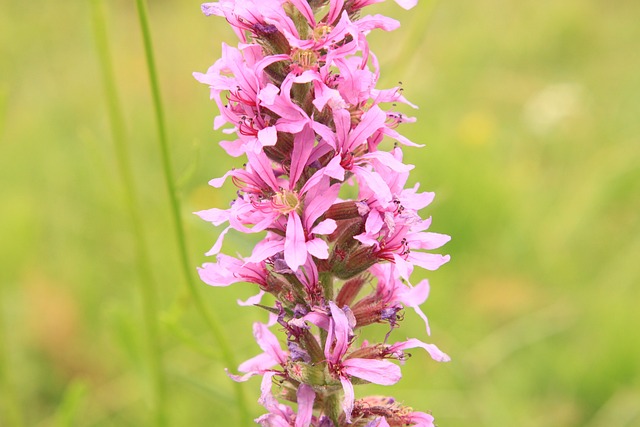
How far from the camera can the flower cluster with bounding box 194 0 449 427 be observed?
5.29ft

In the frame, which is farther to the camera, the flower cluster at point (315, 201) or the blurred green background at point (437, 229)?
the blurred green background at point (437, 229)

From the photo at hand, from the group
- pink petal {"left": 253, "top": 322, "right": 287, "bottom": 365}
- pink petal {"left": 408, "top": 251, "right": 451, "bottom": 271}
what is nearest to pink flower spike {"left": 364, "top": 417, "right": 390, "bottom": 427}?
pink petal {"left": 253, "top": 322, "right": 287, "bottom": 365}

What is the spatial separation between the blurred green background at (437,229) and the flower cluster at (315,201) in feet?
1.84

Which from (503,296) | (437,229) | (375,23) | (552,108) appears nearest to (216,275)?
(375,23)

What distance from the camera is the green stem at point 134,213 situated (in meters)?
2.72

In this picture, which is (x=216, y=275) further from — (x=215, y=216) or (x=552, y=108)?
Answer: (x=552, y=108)

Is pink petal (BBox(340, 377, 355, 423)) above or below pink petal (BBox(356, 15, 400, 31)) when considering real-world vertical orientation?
below

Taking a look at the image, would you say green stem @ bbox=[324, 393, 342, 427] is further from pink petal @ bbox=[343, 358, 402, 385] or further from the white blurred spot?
the white blurred spot

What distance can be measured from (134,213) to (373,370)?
4.84 feet

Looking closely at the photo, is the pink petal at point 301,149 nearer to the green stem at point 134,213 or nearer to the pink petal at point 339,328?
the pink petal at point 339,328

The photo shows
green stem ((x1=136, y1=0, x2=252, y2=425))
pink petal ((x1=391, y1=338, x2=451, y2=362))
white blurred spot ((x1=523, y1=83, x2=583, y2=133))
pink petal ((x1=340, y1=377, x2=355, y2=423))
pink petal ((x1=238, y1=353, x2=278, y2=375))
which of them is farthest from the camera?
white blurred spot ((x1=523, y1=83, x2=583, y2=133))

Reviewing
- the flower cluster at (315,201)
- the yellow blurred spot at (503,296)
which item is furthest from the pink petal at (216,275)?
the yellow blurred spot at (503,296)

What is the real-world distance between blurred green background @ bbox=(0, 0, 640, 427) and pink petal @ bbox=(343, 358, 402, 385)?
0.78 m

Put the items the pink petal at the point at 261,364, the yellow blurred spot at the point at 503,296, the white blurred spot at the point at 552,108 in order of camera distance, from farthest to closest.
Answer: the white blurred spot at the point at 552,108
the yellow blurred spot at the point at 503,296
the pink petal at the point at 261,364
